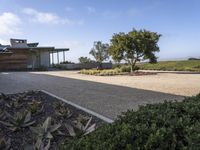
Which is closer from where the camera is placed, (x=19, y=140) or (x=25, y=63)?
(x=19, y=140)

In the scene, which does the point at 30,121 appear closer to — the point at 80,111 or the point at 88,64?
the point at 80,111

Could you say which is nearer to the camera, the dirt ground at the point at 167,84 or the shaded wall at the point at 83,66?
Answer: the dirt ground at the point at 167,84

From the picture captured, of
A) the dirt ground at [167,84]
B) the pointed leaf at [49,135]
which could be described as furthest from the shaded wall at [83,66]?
the pointed leaf at [49,135]

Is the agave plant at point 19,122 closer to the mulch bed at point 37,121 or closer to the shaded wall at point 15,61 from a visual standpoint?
the mulch bed at point 37,121

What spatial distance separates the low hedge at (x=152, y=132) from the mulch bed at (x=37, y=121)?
2.11 m

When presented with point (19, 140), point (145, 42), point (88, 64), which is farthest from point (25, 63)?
point (19, 140)

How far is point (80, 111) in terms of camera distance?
8.15m

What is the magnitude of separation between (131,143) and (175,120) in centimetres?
44

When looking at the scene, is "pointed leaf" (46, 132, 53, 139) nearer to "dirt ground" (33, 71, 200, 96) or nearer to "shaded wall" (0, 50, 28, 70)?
"dirt ground" (33, 71, 200, 96)

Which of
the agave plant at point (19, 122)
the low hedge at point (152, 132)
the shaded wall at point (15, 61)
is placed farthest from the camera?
the shaded wall at point (15, 61)

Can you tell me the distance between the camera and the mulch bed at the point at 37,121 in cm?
595

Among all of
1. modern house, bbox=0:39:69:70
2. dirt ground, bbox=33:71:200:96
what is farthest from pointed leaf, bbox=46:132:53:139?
modern house, bbox=0:39:69:70

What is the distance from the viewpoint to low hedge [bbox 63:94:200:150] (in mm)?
2438

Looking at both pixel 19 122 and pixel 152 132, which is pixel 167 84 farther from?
pixel 152 132
